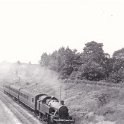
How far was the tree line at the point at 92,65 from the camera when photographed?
5312 cm

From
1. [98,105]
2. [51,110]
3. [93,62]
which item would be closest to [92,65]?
[93,62]

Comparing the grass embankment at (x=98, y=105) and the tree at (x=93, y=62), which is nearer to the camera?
the grass embankment at (x=98, y=105)

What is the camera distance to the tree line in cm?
5312

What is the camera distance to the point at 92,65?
175ft

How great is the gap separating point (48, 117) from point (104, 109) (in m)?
5.06

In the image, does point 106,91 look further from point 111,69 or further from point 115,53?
point 115,53

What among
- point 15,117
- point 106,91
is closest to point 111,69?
point 106,91

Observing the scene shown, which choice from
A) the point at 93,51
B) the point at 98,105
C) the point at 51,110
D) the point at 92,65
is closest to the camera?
the point at 51,110

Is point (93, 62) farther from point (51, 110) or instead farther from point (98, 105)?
point (51, 110)

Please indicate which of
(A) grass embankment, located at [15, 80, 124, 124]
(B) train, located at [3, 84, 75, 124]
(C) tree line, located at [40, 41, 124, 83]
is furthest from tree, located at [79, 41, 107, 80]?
(B) train, located at [3, 84, 75, 124]

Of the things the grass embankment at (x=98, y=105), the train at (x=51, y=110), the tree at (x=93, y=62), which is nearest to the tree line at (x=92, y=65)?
the tree at (x=93, y=62)

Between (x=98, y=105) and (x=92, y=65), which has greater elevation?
(x=92, y=65)

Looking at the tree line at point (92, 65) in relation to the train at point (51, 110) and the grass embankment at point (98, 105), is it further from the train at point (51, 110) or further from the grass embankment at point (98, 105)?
the train at point (51, 110)

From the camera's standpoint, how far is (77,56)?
7019 centimetres
